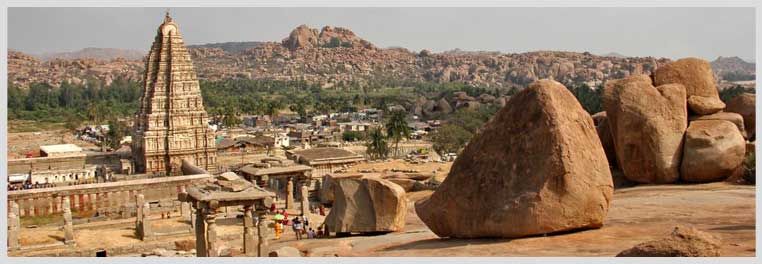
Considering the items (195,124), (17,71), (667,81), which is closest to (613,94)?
(667,81)

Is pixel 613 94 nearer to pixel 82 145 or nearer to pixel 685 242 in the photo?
pixel 685 242

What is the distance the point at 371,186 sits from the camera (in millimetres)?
15523

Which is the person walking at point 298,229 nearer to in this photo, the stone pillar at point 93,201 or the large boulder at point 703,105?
the large boulder at point 703,105

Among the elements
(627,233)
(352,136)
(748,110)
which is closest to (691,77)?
(748,110)

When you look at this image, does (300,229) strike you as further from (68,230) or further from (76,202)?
(76,202)

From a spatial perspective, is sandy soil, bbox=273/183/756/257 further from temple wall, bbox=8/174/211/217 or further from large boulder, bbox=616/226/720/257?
temple wall, bbox=8/174/211/217

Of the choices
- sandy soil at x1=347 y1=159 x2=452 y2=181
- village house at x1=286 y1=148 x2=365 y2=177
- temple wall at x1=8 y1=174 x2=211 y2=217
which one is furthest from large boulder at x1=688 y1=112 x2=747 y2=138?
village house at x1=286 y1=148 x2=365 y2=177

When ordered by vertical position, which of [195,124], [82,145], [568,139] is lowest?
[82,145]

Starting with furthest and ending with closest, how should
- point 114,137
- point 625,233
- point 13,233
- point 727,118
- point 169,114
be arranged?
point 114,137, point 169,114, point 13,233, point 727,118, point 625,233

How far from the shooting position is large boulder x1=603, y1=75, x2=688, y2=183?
18.2 metres

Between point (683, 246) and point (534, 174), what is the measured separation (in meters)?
2.95

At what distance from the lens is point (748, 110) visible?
840 inches

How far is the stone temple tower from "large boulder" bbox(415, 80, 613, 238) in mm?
28924

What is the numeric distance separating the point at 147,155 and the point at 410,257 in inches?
1190
